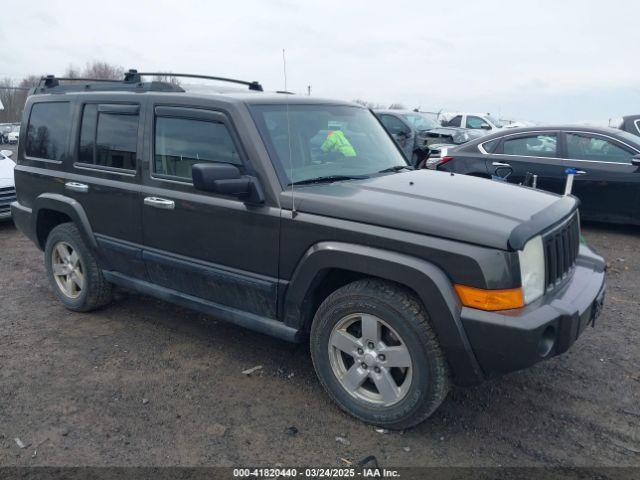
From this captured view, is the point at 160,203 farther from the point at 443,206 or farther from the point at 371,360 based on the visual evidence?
the point at 443,206

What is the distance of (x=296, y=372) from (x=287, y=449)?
0.88 meters

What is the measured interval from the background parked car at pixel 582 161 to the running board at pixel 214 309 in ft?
18.5

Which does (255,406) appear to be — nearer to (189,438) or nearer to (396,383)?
(189,438)

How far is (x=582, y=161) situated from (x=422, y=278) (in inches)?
233

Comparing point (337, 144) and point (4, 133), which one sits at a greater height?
point (337, 144)

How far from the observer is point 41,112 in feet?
16.3

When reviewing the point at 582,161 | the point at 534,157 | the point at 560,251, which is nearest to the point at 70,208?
the point at 560,251

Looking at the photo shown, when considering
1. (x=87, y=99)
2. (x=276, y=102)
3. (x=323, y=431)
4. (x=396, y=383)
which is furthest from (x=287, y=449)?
Answer: (x=87, y=99)

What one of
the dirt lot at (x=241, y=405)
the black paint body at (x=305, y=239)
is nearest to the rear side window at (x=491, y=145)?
the dirt lot at (x=241, y=405)

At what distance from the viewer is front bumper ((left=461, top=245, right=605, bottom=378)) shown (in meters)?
2.64

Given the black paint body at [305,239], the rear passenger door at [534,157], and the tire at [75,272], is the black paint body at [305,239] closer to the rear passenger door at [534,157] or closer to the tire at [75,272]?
the tire at [75,272]

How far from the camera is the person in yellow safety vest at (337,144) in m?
3.82

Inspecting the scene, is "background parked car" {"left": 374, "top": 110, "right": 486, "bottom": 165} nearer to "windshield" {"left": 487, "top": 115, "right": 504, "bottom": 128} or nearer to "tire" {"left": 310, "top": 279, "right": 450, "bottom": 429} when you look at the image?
"windshield" {"left": 487, "top": 115, "right": 504, "bottom": 128}

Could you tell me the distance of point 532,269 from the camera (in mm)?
2816
